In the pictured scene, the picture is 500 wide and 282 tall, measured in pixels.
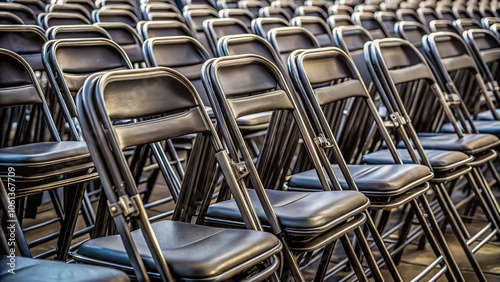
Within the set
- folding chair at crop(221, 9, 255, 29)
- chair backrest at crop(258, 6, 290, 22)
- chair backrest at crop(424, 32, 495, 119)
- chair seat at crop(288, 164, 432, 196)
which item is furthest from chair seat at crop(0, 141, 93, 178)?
chair backrest at crop(258, 6, 290, 22)

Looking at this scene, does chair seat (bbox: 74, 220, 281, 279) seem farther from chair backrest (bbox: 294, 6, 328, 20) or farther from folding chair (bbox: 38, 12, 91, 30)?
chair backrest (bbox: 294, 6, 328, 20)

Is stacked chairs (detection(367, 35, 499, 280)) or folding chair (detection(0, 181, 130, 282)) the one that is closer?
folding chair (detection(0, 181, 130, 282))

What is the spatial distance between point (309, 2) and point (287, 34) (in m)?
3.45

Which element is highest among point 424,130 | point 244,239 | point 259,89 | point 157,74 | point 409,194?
point 157,74

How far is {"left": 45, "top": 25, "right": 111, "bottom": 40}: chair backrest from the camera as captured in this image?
12.3 ft

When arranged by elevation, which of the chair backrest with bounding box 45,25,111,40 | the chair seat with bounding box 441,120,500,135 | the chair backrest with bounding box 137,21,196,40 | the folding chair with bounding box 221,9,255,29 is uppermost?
the chair backrest with bounding box 45,25,111,40

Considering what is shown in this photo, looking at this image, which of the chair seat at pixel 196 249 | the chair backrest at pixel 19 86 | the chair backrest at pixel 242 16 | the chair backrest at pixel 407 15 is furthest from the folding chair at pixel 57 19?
the chair backrest at pixel 407 15

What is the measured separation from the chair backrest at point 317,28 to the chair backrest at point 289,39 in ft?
2.39

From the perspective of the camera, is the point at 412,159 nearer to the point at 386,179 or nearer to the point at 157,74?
the point at 386,179

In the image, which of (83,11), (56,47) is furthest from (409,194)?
(83,11)

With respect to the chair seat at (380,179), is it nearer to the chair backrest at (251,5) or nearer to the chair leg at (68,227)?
the chair leg at (68,227)

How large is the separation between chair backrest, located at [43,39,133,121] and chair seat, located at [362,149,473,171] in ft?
4.44

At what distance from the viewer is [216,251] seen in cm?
210

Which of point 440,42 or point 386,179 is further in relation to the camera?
point 440,42
